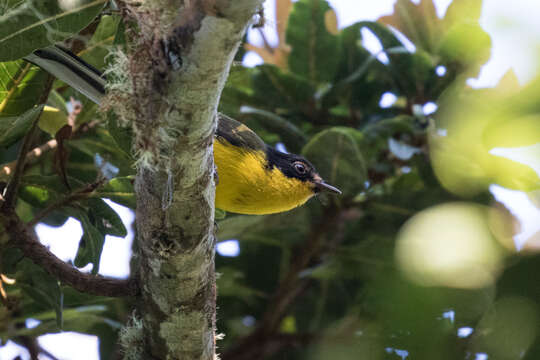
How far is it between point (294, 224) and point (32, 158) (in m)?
1.80

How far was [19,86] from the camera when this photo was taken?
2.85m

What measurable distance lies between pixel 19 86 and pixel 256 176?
4.68 feet

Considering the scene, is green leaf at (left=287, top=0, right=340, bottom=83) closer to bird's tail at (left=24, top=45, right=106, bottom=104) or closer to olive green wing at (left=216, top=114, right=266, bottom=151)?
olive green wing at (left=216, top=114, right=266, bottom=151)

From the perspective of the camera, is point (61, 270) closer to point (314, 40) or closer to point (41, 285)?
point (41, 285)

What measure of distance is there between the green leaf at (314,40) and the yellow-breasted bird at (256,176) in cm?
76

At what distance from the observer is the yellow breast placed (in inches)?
139

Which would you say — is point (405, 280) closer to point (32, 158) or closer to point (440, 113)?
point (32, 158)

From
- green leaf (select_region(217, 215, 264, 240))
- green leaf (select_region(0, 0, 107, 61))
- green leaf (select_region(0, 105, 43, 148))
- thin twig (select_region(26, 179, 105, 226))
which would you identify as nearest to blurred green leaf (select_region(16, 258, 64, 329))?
thin twig (select_region(26, 179, 105, 226))

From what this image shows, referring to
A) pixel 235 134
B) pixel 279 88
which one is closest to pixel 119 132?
pixel 235 134

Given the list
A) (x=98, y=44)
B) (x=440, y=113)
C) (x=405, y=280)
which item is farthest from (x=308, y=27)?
(x=405, y=280)

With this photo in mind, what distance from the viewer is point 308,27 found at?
4395 millimetres

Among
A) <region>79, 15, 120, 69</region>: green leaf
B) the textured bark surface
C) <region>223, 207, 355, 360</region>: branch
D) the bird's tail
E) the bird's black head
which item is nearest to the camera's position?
the textured bark surface

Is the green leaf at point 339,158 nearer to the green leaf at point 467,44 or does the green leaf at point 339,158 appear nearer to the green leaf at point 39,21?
the green leaf at point 467,44

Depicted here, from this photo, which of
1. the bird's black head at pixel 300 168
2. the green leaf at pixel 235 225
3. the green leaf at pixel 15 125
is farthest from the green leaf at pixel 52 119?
the bird's black head at pixel 300 168
